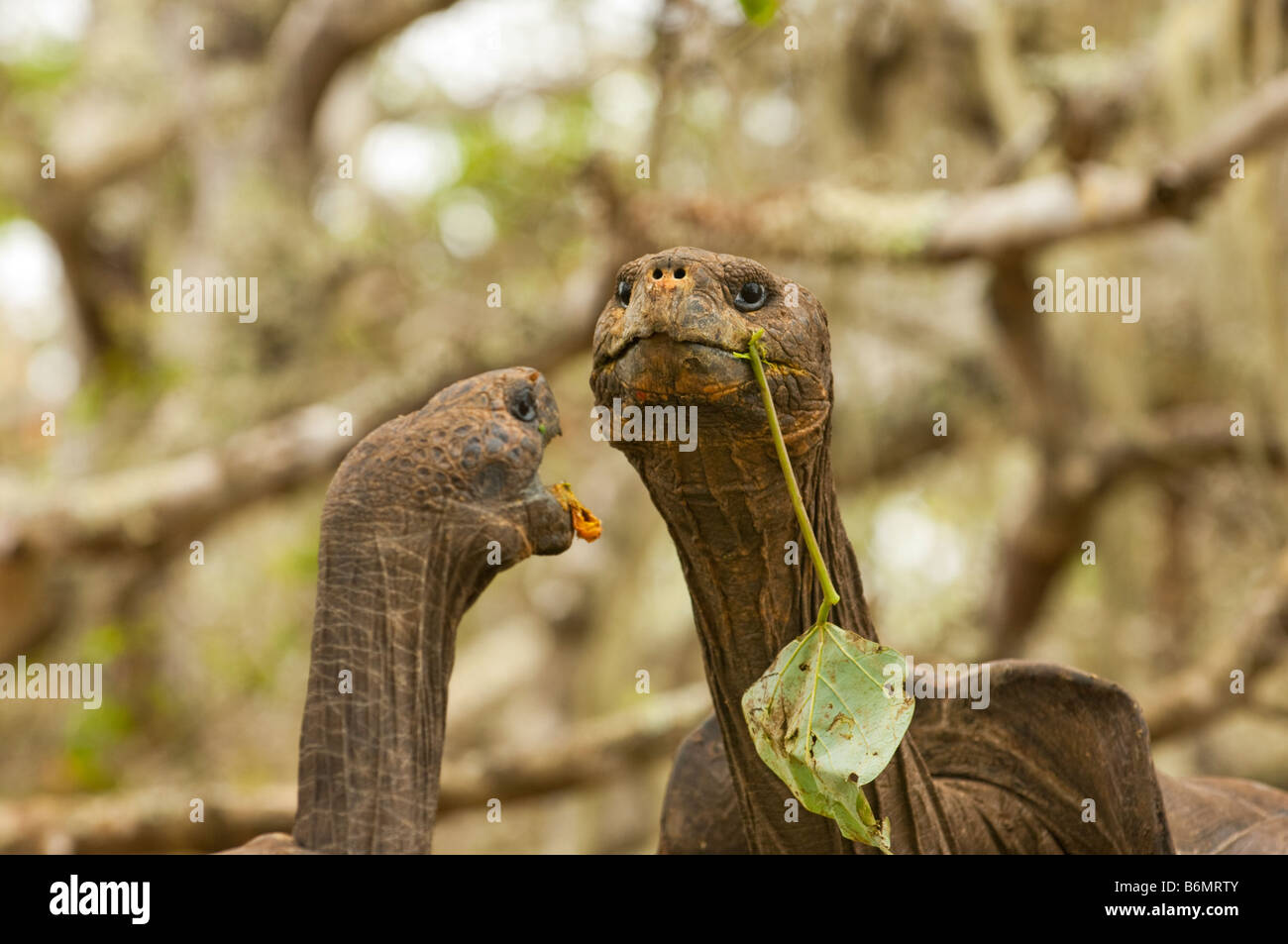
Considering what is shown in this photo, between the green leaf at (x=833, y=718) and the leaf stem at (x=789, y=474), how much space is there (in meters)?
0.05

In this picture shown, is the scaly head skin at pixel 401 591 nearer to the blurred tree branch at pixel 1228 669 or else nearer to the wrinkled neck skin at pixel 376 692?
the wrinkled neck skin at pixel 376 692

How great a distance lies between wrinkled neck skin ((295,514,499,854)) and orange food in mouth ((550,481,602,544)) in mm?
110

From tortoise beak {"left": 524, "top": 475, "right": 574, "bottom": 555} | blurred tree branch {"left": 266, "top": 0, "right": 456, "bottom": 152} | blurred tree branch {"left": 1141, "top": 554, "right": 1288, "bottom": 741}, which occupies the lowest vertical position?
blurred tree branch {"left": 1141, "top": 554, "right": 1288, "bottom": 741}

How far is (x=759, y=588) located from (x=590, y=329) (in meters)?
3.75

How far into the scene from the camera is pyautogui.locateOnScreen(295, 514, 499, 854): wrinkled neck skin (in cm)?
155

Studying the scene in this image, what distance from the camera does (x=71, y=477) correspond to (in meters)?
7.59

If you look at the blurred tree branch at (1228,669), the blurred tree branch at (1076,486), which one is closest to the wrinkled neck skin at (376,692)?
the blurred tree branch at (1228,669)

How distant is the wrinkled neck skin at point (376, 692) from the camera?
5.08 feet

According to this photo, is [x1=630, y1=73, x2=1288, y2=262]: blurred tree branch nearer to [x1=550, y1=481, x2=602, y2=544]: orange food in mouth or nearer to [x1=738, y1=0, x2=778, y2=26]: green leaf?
[x1=738, y1=0, x2=778, y2=26]: green leaf

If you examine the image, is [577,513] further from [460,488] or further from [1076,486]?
[1076,486]

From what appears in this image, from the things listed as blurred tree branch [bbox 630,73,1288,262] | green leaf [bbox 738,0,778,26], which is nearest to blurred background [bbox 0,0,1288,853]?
blurred tree branch [bbox 630,73,1288,262]
